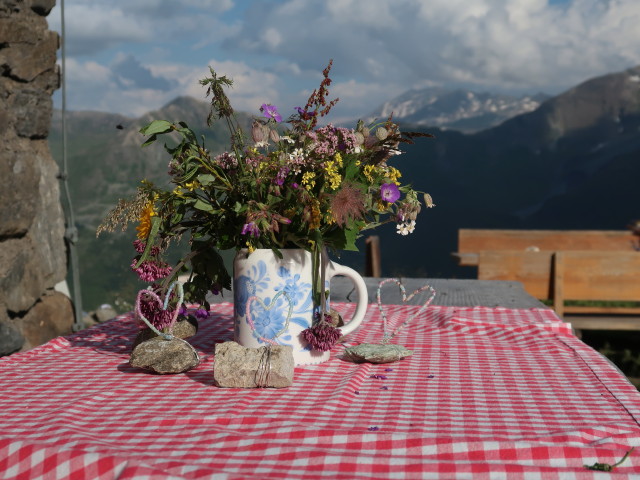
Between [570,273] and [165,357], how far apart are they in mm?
3481

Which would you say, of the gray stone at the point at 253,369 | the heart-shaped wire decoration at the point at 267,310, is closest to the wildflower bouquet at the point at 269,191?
the heart-shaped wire decoration at the point at 267,310

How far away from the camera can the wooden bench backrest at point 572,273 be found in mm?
4527

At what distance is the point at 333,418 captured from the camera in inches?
52.7

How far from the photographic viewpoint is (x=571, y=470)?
3.75ft

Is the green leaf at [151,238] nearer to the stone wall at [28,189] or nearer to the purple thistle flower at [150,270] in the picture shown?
the purple thistle flower at [150,270]

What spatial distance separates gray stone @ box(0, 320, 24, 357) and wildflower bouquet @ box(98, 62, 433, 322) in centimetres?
179

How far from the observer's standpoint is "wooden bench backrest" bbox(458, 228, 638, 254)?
6254 mm

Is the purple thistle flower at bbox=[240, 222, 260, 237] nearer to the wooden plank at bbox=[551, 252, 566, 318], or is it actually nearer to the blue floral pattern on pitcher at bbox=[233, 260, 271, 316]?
the blue floral pattern on pitcher at bbox=[233, 260, 271, 316]

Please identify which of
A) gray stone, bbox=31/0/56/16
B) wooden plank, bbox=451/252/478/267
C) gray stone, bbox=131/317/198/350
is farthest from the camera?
wooden plank, bbox=451/252/478/267

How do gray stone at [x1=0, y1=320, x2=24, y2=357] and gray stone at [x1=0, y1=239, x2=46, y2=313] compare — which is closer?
gray stone at [x1=0, y1=320, x2=24, y2=357]

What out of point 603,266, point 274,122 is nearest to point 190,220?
point 274,122

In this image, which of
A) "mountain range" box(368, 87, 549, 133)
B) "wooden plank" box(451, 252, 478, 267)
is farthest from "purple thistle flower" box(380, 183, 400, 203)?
"mountain range" box(368, 87, 549, 133)

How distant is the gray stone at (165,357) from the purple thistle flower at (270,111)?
0.58 meters

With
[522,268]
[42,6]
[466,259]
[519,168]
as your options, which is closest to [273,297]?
[42,6]
